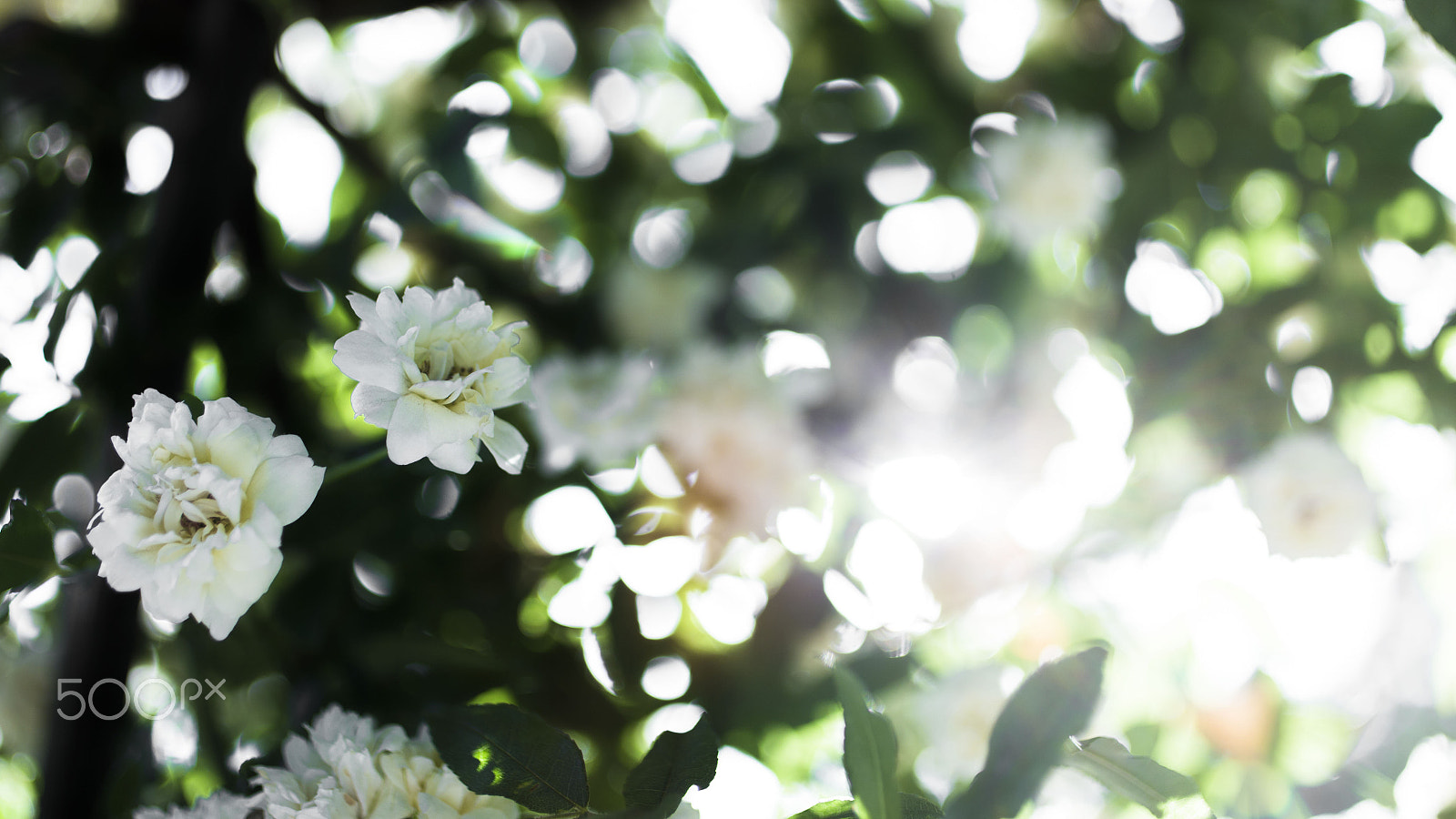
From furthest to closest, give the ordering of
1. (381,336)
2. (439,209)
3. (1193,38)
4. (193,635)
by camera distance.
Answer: (1193,38), (439,209), (193,635), (381,336)

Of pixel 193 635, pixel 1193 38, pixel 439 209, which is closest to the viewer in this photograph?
pixel 193 635

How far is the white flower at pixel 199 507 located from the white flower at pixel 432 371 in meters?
0.03

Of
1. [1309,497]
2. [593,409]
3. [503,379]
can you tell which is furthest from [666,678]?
[1309,497]

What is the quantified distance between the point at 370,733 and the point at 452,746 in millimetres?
54

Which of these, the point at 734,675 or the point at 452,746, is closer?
the point at 452,746

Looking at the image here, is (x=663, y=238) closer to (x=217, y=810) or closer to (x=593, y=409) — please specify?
(x=593, y=409)

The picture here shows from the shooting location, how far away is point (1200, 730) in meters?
0.46

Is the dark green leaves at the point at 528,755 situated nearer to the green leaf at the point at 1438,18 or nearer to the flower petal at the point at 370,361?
the flower petal at the point at 370,361

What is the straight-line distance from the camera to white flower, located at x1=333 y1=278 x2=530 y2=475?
236mm

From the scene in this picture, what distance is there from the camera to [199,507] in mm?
242

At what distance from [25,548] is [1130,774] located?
0.37 metres

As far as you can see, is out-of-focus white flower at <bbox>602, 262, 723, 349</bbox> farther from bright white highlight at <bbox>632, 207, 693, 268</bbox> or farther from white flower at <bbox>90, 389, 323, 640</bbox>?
white flower at <bbox>90, 389, 323, 640</bbox>

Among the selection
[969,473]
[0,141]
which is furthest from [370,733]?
[0,141]

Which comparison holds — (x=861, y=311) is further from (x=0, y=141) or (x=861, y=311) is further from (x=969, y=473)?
(x=0, y=141)
